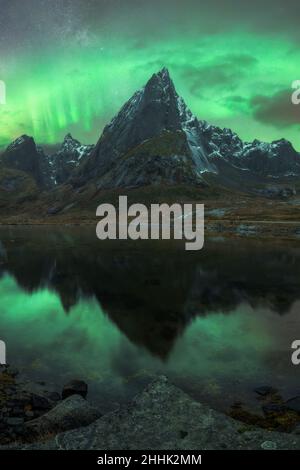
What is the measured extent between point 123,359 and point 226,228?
138 meters

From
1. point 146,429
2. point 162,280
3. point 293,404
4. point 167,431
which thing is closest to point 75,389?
point 146,429

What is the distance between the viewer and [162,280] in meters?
68.2

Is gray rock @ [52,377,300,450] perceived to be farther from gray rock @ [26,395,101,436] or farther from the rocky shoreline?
gray rock @ [26,395,101,436]

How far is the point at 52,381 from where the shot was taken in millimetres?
29938

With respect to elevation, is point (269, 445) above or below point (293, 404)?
above

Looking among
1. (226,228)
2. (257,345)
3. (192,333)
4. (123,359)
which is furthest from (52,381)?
(226,228)

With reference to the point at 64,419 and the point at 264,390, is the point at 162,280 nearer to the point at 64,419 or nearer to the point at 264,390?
the point at 264,390

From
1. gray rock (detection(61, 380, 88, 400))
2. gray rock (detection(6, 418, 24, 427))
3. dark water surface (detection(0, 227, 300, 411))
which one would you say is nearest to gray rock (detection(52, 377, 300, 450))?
gray rock (detection(6, 418, 24, 427))

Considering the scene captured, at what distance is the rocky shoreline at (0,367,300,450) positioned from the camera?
1689 centimetres

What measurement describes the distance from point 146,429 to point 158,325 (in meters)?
25.3

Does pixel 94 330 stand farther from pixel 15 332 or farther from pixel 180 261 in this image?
pixel 180 261

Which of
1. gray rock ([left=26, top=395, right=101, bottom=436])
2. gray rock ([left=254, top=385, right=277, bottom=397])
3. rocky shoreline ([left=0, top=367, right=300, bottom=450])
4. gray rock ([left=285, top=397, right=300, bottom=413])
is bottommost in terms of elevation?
gray rock ([left=254, top=385, right=277, bottom=397])

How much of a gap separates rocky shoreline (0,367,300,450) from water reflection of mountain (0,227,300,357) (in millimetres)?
14510

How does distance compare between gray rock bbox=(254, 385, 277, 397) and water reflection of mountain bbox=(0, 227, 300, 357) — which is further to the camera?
water reflection of mountain bbox=(0, 227, 300, 357)
